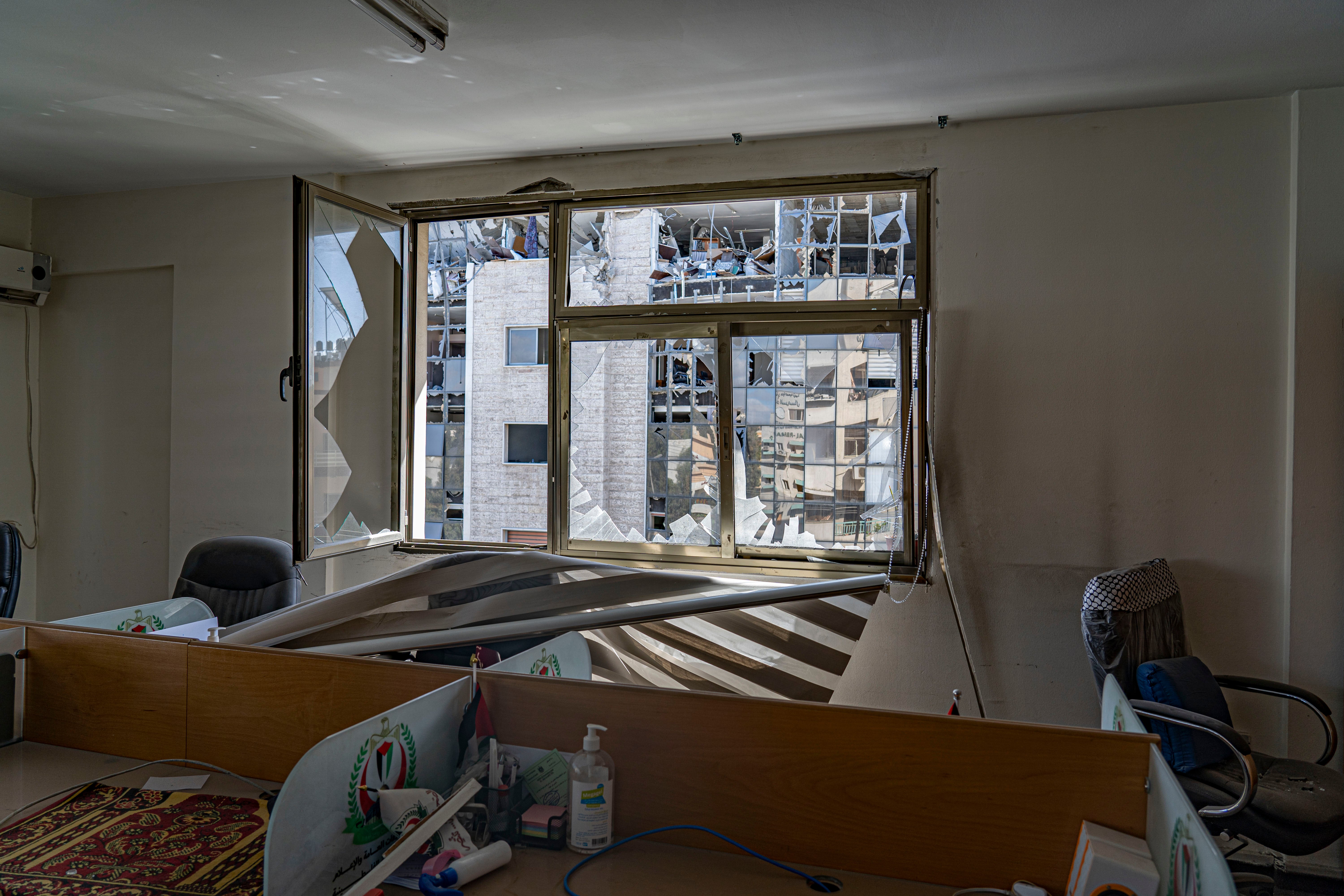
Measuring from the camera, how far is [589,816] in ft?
4.24

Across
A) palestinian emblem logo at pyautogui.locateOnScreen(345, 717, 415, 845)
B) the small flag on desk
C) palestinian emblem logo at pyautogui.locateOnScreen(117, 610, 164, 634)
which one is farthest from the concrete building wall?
palestinian emblem logo at pyautogui.locateOnScreen(345, 717, 415, 845)

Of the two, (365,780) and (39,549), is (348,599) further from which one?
(39,549)

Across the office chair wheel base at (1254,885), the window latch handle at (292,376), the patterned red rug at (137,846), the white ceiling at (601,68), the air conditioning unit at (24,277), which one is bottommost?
the office chair wheel base at (1254,885)

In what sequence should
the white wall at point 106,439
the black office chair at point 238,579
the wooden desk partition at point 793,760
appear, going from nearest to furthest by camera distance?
the wooden desk partition at point 793,760 → the black office chair at point 238,579 → the white wall at point 106,439

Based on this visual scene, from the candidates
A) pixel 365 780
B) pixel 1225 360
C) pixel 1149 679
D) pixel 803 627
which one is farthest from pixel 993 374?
pixel 365 780

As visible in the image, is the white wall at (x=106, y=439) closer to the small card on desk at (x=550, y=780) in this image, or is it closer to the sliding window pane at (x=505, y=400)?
the sliding window pane at (x=505, y=400)

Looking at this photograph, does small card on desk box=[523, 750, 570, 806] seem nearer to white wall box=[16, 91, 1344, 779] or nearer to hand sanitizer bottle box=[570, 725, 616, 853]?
hand sanitizer bottle box=[570, 725, 616, 853]

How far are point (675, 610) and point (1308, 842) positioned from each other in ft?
6.38

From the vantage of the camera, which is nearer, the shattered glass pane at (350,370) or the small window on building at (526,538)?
the shattered glass pane at (350,370)

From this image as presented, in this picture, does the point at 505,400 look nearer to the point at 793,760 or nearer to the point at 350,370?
the point at 350,370

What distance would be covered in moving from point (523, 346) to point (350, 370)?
5.00m

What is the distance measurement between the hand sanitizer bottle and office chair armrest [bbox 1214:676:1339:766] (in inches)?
92.1

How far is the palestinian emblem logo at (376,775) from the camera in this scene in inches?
46.1

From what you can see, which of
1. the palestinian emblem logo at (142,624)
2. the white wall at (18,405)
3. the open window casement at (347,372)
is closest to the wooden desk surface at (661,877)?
the palestinian emblem logo at (142,624)
